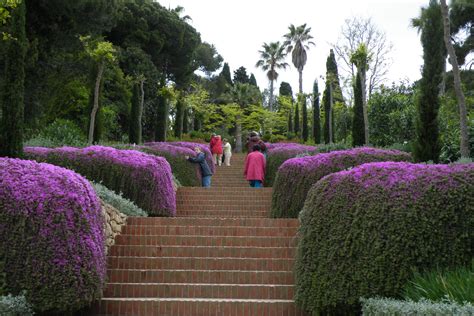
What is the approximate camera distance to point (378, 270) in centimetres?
518

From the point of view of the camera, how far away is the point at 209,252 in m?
7.50

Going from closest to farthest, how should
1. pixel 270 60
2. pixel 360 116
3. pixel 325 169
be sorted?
pixel 325 169, pixel 360 116, pixel 270 60

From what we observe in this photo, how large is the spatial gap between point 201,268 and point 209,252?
36 cm

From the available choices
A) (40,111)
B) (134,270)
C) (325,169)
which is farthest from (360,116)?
(134,270)

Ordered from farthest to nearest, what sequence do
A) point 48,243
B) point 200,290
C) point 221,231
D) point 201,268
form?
point 221,231, point 201,268, point 200,290, point 48,243

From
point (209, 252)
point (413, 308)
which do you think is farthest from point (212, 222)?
point (413, 308)

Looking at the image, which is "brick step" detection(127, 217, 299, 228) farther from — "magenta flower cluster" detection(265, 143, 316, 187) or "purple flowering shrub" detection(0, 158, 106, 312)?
"magenta flower cluster" detection(265, 143, 316, 187)

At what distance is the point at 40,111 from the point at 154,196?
43.9 feet

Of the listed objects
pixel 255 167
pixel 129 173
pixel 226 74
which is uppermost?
pixel 226 74

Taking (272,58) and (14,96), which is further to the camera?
(272,58)

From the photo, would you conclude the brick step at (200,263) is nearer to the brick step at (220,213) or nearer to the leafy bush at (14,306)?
the leafy bush at (14,306)

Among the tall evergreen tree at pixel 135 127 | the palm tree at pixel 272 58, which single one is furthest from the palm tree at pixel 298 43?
the tall evergreen tree at pixel 135 127

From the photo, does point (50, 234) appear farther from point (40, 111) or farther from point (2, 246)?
point (40, 111)

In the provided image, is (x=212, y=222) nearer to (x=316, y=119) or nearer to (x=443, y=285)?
(x=443, y=285)
